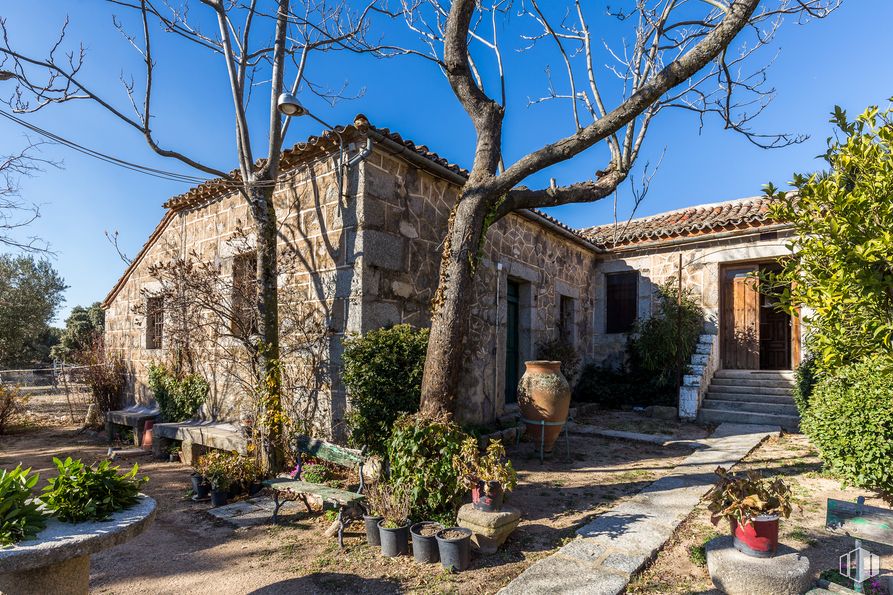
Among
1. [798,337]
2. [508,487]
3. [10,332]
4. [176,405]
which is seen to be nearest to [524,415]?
→ [508,487]

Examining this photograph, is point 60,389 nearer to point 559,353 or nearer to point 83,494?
point 559,353

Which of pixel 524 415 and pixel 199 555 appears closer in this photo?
pixel 199 555

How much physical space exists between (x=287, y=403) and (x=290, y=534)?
1949 millimetres

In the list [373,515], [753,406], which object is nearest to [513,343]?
[753,406]

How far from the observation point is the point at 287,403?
5695 mm

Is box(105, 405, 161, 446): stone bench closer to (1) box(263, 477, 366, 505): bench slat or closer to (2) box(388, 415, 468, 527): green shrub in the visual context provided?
(1) box(263, 477, 366, 505): bench slat

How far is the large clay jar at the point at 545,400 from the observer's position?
5879 millimetres

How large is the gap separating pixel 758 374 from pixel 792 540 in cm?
690

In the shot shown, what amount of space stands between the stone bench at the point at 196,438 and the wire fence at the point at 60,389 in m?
3.55

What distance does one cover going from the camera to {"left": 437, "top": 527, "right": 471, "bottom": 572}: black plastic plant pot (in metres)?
3.16

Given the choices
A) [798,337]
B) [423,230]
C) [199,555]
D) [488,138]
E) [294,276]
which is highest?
[488,138]

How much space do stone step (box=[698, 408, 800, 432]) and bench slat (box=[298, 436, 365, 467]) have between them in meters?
6.85

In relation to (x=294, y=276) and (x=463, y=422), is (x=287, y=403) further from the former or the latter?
(x=463, y=422)

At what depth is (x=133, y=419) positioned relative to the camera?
25.5ft
